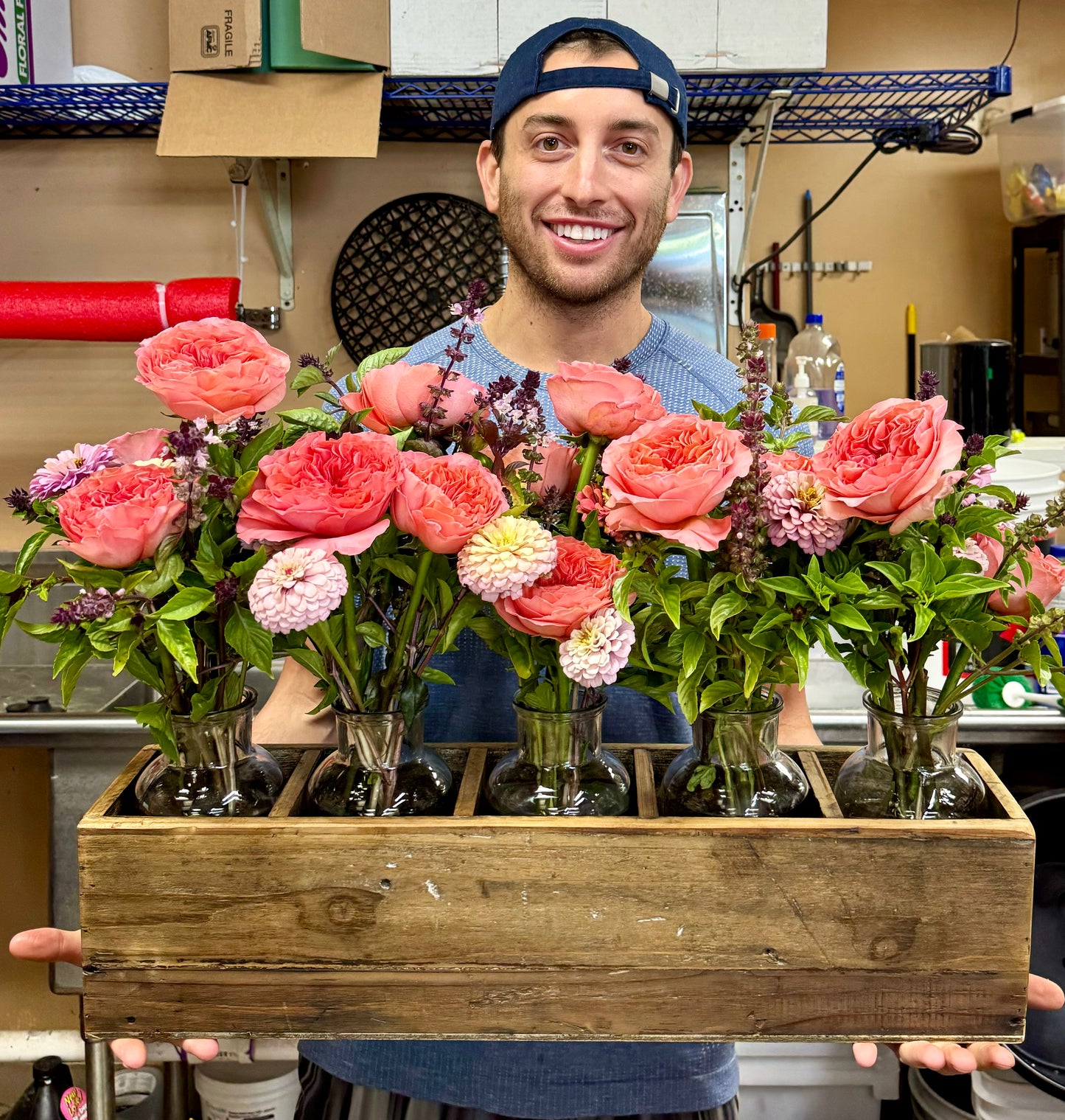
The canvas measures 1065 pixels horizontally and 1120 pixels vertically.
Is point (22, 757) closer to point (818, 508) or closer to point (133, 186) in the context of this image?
point (133, 186)

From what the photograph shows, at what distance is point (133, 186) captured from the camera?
239cm

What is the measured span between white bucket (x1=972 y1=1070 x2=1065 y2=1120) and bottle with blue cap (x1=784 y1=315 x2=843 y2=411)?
1214 mm

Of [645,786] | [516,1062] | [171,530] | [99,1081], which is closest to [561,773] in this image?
[645,786]

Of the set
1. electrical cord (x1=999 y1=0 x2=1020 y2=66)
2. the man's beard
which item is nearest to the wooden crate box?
the man's beard

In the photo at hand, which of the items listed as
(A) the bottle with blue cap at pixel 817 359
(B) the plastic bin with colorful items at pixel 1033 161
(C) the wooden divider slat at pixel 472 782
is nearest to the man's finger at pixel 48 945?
(C) the wooden divider slat at pixel 472 782

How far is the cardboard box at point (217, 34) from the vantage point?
6.27 ft

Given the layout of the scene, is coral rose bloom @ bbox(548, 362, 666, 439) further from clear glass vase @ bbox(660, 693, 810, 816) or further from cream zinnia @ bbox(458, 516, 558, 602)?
clear glass vase @ bbox(660, 693, 810, 816)

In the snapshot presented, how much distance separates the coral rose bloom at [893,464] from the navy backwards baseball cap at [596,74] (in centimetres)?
70

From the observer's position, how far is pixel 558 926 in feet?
2.43

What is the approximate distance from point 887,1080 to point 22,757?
1798 mm

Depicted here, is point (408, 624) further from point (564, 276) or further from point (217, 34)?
point (217, 34)

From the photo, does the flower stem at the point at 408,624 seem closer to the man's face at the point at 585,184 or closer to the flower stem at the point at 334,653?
the flower stem at the point at 334,653

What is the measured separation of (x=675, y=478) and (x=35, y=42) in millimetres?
1970

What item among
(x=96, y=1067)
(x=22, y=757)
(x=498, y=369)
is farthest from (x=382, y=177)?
(x=96, y=1067)
